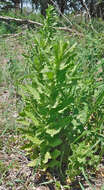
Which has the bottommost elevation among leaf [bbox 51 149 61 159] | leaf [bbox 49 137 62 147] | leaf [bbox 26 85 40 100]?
leaf [bbox 51 149 61 159]

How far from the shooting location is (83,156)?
1.30m

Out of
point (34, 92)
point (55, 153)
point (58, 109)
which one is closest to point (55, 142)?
point (55, 153)

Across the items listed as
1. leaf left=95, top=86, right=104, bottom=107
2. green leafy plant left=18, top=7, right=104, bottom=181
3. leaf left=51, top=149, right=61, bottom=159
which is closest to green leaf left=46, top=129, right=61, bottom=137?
green leafy plant left=18, top=7, right=104, bottom=181

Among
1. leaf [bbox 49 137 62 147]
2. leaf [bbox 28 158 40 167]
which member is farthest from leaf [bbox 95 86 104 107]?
leaf [bbox 28 158 40 167]

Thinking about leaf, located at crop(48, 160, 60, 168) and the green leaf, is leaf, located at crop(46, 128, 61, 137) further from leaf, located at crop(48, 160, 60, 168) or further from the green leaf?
leaf, located at crop(48, 160, 60, 168)

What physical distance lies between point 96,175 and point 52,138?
40cm

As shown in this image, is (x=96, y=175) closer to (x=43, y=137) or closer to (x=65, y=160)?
(x=65, y=160)

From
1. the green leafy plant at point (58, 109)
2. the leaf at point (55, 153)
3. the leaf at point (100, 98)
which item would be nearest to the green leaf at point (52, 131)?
the green leafy plant at point (58, 109)

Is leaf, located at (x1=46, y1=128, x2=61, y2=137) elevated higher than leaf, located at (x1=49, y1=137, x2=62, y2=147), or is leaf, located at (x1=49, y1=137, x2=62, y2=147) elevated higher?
leaf, located at (x1=46, y1=128, x2=61, y2=137)

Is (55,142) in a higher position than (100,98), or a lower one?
lower

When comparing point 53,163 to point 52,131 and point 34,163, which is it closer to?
point 34,163

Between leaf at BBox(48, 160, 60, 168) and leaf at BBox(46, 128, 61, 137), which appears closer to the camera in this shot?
leaf at BBox(46, 128, 61, 137)

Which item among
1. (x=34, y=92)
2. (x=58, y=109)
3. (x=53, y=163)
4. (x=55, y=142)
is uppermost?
(x=34, y=92)

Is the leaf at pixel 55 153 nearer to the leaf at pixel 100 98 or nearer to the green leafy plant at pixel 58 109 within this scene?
the green leafy plant at pixel 58 109
